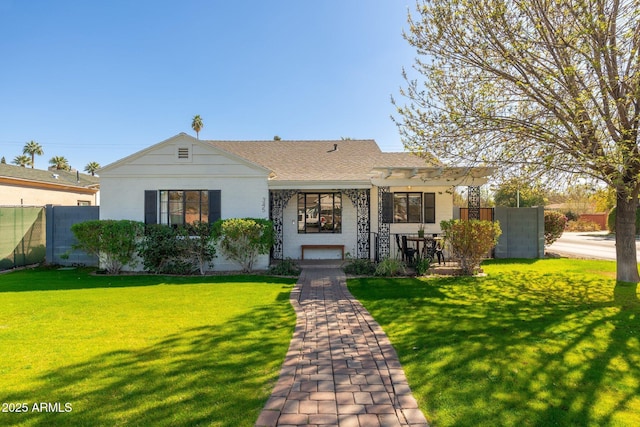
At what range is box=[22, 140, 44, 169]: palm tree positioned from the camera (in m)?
49.2

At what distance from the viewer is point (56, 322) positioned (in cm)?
560

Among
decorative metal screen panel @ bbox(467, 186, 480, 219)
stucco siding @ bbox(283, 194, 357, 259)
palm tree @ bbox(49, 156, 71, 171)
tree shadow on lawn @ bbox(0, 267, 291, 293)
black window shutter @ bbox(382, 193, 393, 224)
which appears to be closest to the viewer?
tree shadow on lawn @ bbox(0, 267, 291, 293)

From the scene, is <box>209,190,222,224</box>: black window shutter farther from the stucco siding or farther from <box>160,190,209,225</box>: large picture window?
the stucco siding

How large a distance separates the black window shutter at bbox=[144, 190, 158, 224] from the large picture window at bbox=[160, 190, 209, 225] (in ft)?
0.61

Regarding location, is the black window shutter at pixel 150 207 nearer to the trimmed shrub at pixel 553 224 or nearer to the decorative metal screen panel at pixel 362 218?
the decorative metal screen panel at pixel 362 218

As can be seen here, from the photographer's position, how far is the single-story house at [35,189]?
17.7m

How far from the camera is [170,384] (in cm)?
345

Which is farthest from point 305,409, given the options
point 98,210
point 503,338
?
point 98,210

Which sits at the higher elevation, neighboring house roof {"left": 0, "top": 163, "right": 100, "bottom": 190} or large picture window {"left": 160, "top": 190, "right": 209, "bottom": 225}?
neighboring house roof {"left": 0, "top": 163, "right": 100, "bottom": 190}

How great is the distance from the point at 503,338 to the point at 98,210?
1333 cm

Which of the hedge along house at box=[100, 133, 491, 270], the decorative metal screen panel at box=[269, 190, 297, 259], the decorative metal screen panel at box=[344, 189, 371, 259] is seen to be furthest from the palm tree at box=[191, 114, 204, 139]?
the decorative metal screen panel at box=[344, 189, 371, 259]

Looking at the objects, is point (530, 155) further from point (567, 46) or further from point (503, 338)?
point (503, 338)

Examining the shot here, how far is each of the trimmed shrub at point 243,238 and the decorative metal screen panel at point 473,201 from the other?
696 cm

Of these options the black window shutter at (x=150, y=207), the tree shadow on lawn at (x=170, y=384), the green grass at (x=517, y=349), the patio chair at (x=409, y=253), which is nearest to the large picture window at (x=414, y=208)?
the patio chair at (x=409, y=253)
